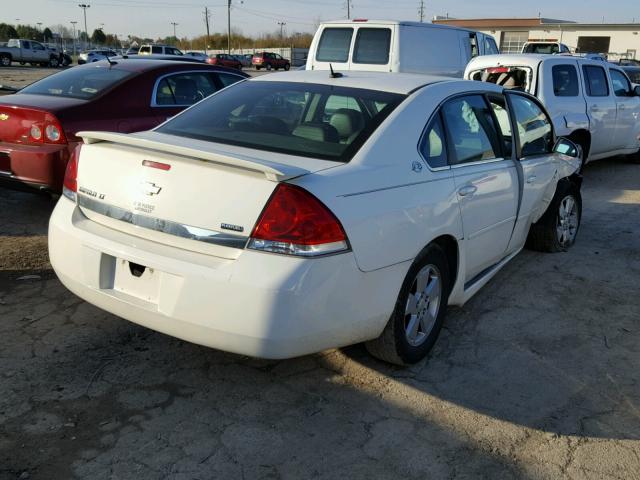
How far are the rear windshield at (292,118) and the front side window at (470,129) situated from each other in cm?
44

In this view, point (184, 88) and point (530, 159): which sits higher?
point (184, 88)

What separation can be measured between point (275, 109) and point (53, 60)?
4948 cm

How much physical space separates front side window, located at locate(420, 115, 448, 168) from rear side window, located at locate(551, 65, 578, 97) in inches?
226

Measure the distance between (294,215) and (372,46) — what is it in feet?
27.4

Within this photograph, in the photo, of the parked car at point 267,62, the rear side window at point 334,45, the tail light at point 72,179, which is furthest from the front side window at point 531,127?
the parked car at point 267,62

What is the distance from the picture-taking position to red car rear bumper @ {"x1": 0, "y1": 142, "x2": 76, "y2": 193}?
5.38 metres

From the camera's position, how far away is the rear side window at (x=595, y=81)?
363 inches

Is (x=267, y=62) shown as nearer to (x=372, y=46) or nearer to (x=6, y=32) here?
(x=372, y=46)

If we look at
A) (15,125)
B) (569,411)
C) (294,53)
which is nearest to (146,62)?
(15,125)

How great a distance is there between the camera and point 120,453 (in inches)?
103

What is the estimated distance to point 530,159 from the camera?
185 inches

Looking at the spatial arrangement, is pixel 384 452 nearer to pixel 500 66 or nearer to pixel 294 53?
pixel 500 66

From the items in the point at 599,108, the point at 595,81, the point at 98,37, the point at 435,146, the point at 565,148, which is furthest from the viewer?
the point at 98,37

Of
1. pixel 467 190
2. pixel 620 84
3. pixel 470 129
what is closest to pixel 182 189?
pixel 467 190
